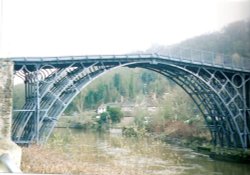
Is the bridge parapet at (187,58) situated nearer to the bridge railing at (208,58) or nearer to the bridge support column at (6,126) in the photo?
the bridge railing at (208,58)

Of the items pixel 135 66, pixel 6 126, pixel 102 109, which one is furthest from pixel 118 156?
pixel 6 126

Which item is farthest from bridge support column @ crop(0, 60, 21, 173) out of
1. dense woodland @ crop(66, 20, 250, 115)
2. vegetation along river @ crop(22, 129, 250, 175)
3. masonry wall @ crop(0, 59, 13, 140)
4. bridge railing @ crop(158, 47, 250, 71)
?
bridge railing @ crop(158, 47, 250, 71)

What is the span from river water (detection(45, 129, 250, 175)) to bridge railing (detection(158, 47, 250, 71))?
147 centimetres

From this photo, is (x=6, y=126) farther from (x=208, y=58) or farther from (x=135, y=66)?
(x=208, y=58)

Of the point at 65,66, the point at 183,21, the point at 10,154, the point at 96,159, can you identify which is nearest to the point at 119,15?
the point at 183,21

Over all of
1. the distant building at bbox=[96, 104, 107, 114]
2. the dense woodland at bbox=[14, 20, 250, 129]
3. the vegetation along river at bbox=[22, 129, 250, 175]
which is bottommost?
the vegetation along river at bbox=[22, 129, 250, 175]

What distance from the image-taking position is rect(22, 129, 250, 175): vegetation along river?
5.93 metres

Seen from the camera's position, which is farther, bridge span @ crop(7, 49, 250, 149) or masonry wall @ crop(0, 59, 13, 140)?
bridge span @ crop(7, 49, 250, 149)

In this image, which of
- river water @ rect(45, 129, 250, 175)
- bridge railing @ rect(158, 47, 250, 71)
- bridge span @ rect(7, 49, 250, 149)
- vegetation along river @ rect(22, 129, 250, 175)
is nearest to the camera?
vegetation along river @ rect(22, 129, 250, 175)

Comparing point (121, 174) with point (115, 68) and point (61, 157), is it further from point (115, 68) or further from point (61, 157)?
point (115, 68)

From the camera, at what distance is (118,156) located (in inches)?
243

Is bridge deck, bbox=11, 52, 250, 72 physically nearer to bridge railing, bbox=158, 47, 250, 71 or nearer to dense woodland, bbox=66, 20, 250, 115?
bridge railing, bbox=158, 47, 250, 71

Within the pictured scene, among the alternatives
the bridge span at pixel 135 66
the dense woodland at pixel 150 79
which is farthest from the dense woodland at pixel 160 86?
the bridge span at pixel 135 66

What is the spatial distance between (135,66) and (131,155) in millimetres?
1520
